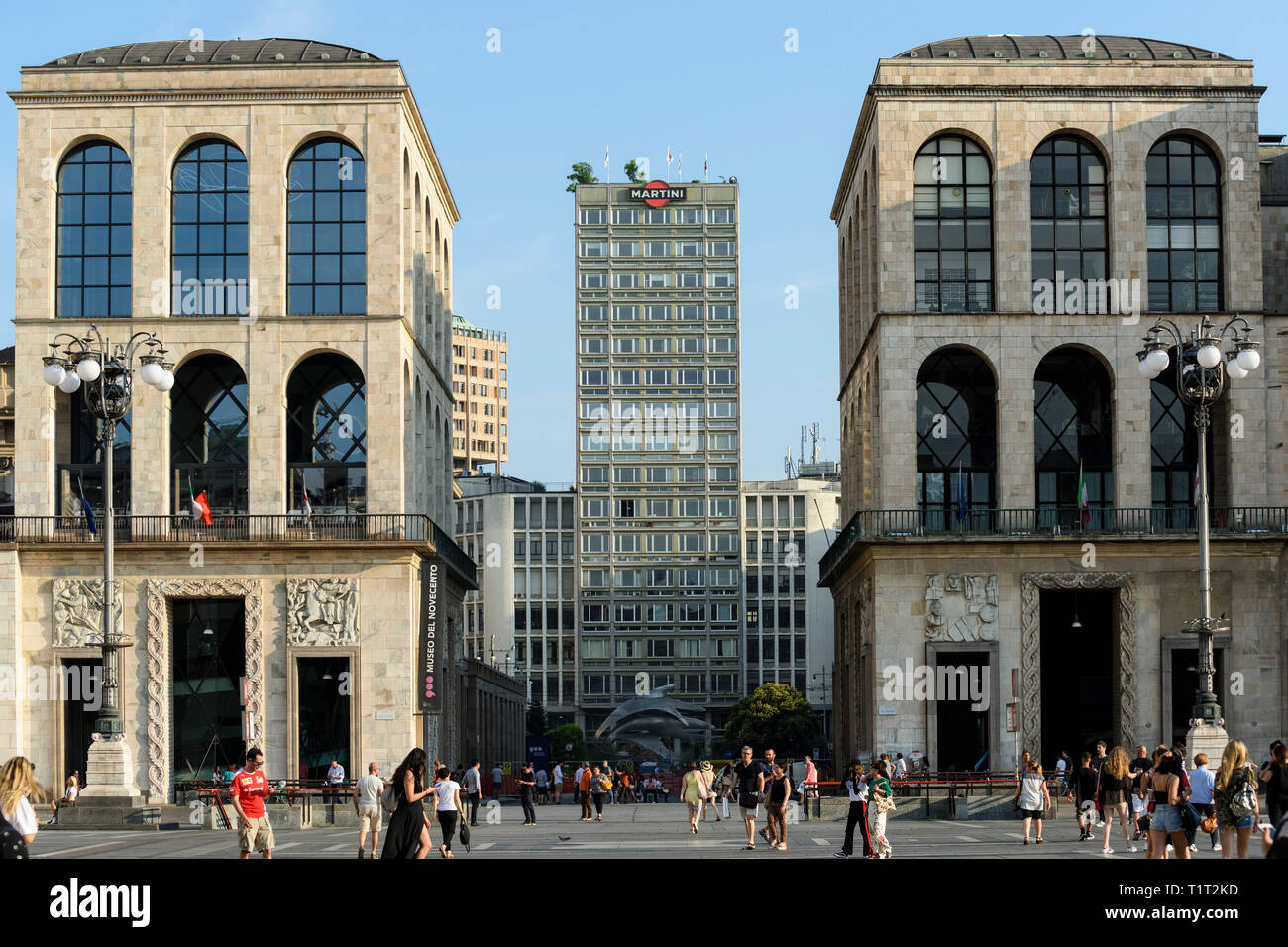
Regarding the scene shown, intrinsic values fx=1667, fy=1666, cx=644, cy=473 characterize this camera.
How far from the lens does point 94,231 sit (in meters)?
54.5

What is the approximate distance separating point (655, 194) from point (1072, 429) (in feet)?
345

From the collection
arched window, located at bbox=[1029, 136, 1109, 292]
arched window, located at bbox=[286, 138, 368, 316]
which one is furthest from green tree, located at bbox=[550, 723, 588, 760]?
arched window, located at bbox=[1029, 136, 1109, 292]

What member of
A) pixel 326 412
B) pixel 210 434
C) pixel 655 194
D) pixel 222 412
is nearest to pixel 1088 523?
pixel 326 412

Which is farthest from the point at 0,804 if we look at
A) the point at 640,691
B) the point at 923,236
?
the point at 640,691

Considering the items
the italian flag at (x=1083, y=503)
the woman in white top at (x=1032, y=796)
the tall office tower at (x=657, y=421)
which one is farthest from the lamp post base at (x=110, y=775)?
the tall office tower at (x=657, y=421)

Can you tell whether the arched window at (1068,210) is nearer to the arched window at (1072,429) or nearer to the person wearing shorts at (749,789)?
the arched window at (1072,429)

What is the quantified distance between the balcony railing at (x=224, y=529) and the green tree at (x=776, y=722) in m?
71.6

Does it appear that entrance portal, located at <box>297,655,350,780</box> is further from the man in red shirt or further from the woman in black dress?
the woman in black dress

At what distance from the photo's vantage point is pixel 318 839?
35.7 metres

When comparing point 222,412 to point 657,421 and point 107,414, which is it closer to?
point 107,414

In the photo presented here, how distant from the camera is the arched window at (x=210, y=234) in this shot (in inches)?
2131

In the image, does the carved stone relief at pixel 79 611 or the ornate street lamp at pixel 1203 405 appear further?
the carved stone relief at pixel 79 611

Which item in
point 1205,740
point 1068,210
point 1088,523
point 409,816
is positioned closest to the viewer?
point 409,816

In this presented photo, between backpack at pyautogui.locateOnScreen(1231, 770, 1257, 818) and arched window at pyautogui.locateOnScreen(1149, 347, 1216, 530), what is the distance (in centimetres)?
3573
